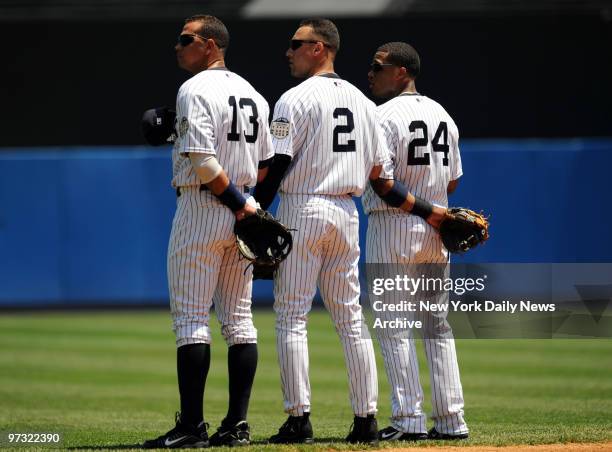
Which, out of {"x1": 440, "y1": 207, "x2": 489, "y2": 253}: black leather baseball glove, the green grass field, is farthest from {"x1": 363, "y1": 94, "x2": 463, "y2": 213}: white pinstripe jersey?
the green grass field

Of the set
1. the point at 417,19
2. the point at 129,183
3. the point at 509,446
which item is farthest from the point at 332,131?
the point at 417,19

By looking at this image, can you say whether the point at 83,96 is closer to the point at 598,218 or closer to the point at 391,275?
the point at 598,218

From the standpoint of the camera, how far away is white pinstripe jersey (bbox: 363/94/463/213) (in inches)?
207

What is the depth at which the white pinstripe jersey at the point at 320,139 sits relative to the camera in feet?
16.0

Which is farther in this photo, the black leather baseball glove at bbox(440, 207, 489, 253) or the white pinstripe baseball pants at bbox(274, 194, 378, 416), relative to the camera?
the black leather baseball glove at bbox(440, 207, 489, 253)

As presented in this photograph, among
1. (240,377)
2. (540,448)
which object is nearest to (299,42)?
(240,377)

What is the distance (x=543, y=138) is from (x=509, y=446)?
957 cm

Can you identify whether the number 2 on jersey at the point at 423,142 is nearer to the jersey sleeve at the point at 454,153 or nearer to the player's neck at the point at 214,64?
the jersey sleeve at the point at 454,153

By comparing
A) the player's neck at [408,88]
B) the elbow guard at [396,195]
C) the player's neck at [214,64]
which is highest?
the player's neck at [214,64]

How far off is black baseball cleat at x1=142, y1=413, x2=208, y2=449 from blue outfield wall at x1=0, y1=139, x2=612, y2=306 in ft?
27.3

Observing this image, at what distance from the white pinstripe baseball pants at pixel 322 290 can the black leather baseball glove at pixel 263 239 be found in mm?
82

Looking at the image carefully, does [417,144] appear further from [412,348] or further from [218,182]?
[218,182]

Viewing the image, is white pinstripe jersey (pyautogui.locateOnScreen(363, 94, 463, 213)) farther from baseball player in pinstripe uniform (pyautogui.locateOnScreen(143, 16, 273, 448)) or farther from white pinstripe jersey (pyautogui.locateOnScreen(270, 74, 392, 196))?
baseball player in pinstripe uniform (pyautogui.locateOnScreen(143, 16, 273, 448))

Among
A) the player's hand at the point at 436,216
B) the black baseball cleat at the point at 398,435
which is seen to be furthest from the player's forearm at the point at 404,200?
the black baseball cleat at the point at 398,435
